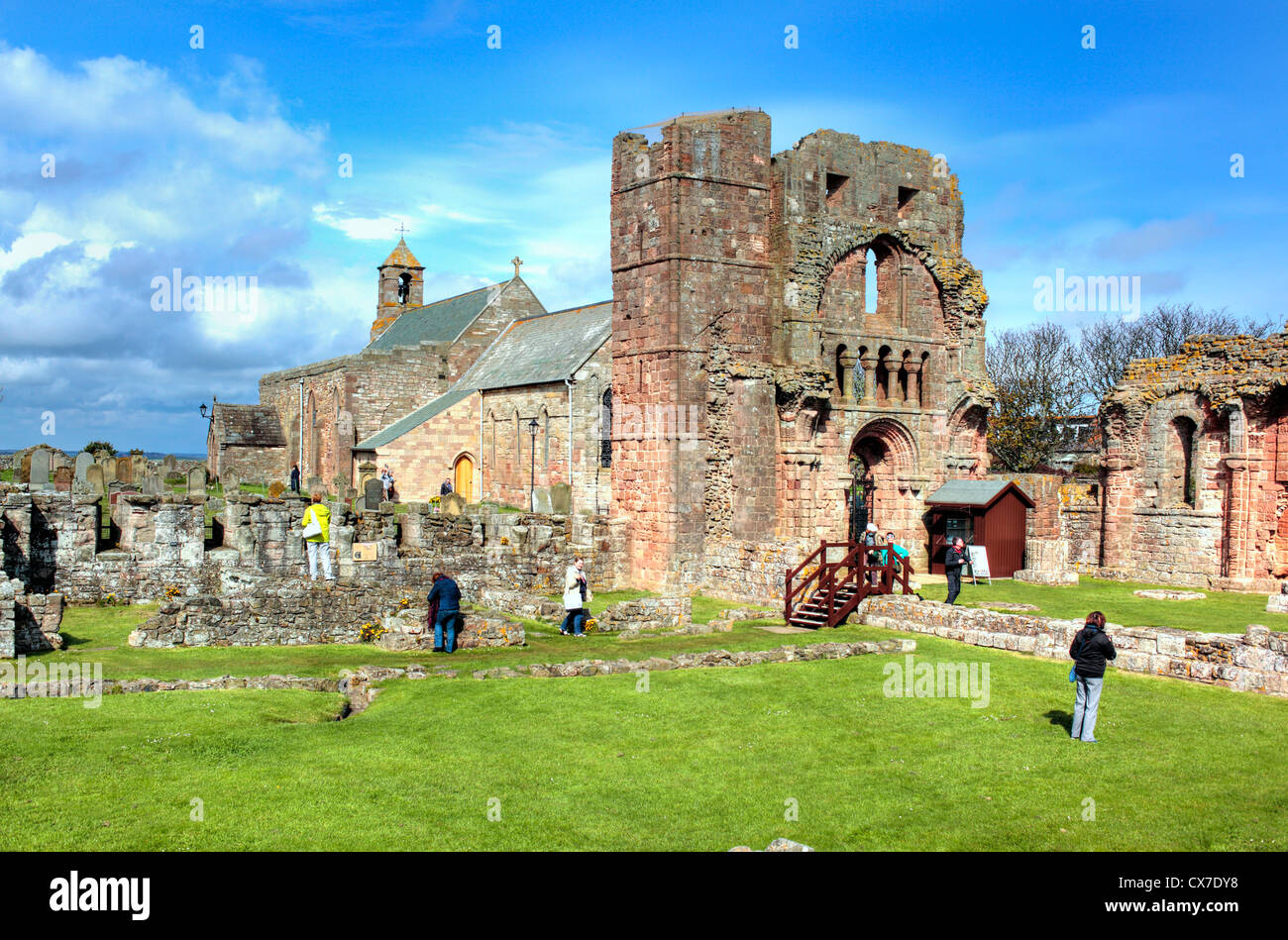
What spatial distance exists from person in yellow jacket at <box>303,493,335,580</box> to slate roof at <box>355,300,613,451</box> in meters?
17.1

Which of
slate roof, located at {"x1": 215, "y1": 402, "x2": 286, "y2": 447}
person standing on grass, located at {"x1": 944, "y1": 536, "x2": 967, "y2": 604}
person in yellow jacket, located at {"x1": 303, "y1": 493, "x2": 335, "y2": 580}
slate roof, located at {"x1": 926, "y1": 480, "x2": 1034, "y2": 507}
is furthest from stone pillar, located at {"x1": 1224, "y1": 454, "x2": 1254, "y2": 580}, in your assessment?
slate roof, located at {"x1": 215, "y1": 402, "x2": 286, "y2": 447}

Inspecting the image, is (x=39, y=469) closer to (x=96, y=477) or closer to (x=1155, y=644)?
(x=96, y=477)

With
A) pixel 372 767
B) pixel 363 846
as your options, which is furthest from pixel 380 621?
pixel 363 846

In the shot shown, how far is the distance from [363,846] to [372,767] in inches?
87.0

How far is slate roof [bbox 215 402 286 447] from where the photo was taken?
53.7m

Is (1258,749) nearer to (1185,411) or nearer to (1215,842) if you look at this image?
(1215,842)

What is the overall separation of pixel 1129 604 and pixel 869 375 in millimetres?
9914

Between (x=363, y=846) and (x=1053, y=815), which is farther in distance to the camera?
(x=1053, y=815)

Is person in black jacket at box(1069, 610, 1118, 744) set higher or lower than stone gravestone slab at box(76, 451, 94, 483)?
lower

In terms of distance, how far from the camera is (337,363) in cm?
4766

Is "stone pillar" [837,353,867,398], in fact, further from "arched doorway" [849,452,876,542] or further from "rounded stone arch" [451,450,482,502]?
"rounded stone arch" [451,450,482,502]

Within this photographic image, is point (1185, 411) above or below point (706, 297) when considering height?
below

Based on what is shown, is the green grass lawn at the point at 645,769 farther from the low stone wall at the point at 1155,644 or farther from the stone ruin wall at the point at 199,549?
the stone ruin wall at the point at 199,549

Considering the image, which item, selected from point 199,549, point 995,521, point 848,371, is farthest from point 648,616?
point 848,371
